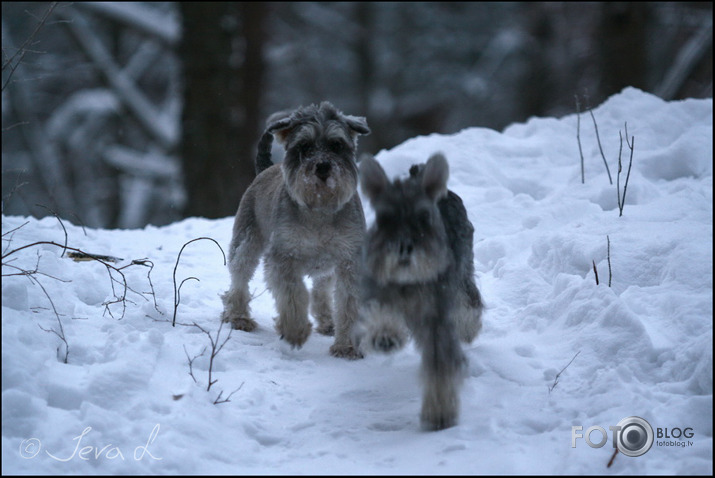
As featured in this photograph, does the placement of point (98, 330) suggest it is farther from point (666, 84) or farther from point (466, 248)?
point (666, 84)

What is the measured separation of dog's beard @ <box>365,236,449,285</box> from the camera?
4.11 m

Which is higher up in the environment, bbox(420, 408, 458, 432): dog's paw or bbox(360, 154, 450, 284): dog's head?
bbox(360, 154, 450, 284): dog's head

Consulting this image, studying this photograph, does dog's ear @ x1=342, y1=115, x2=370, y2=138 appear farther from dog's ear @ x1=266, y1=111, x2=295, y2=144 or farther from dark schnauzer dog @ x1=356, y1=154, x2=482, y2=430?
dark schnauzer dog @ x1=356, y1=154, x2=482, y2=430

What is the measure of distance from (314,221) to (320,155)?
1.94 ft

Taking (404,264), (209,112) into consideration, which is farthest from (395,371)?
(209,112)

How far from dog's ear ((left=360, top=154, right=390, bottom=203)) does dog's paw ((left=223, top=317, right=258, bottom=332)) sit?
235 cm

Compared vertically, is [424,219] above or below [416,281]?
above

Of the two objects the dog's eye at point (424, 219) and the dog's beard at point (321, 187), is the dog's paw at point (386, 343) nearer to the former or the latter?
the dog's eye at point (424, 219)

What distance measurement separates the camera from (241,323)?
239 inches

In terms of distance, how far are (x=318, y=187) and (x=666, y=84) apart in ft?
38.7
